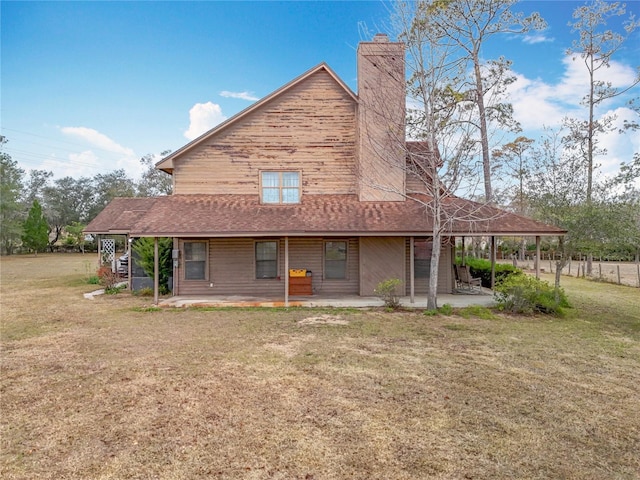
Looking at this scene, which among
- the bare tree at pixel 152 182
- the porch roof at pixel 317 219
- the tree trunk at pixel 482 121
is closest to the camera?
the porch roof at pixel 317 219

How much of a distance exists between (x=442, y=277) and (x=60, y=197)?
173ft

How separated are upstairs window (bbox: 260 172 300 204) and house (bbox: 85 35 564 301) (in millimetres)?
36

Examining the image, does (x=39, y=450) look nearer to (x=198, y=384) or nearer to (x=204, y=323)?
(x=198, y=384)

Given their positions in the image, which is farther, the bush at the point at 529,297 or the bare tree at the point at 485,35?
the bare tree at the point at 485,35

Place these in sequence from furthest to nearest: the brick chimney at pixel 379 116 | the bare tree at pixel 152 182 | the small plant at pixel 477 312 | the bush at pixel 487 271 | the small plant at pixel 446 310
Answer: the bare tree at pixel 152 182, the bush at pixel 487 271, the brick chimney at pixel 379 116, the small plant at pixel 446 310, the small plant at pixel 477 312

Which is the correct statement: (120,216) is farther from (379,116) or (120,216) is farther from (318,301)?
(379,116)

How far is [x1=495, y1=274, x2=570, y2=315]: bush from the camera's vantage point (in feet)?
34.4

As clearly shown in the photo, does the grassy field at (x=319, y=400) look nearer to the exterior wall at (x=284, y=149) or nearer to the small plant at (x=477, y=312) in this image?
Answer: the small plant at (x=477, y=312)

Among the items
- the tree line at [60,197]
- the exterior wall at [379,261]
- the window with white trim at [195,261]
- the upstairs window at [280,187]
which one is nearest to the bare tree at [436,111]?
the exterior wall at [379,261]

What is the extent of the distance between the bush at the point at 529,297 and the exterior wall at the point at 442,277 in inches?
112

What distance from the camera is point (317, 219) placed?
40.0 feet

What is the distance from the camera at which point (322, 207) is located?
13117 millimetres

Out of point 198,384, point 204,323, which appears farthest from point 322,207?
point 198,384

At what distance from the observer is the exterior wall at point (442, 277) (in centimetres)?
1367
